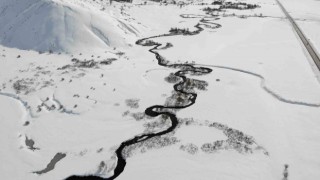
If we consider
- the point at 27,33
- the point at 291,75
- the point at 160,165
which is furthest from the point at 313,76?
the point at 27,33

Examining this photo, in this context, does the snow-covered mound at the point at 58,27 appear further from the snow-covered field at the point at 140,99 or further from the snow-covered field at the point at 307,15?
the snow-covered field at the point at 307,15

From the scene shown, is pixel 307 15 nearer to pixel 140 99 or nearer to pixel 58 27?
pixel 58 27

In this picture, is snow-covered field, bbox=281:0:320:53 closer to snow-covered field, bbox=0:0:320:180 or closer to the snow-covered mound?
snow-covered field, bbox=0:0:320:180

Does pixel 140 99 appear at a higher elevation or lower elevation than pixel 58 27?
lower

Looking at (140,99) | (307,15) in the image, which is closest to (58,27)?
(140,99)

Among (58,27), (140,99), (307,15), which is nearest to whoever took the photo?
(140,99)

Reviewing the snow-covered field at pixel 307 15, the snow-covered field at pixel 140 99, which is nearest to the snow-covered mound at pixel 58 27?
the snow-covered field at pixel 140 99
